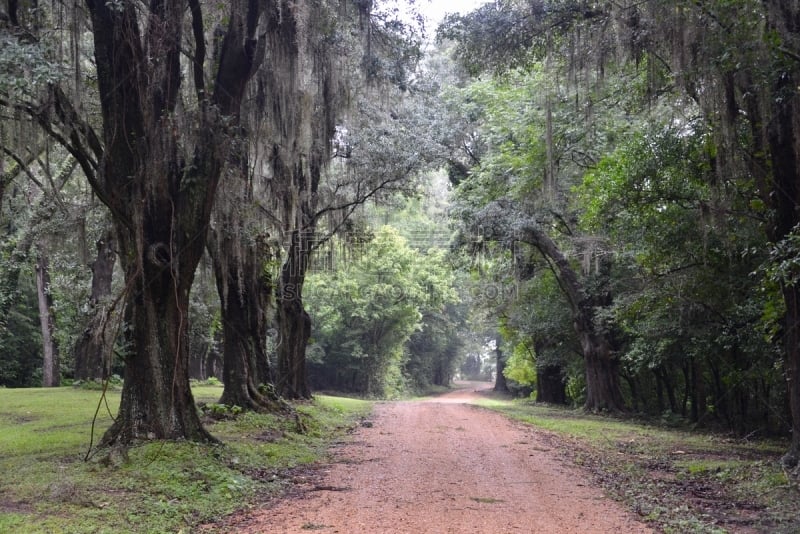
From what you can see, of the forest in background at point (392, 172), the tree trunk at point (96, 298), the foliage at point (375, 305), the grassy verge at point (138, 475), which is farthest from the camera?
the foliage at point (375, 305)

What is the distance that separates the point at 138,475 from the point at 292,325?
12.6 metres

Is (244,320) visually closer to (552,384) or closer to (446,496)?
(446,496)

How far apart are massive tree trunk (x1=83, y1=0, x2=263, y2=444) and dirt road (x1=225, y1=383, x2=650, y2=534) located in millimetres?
2479

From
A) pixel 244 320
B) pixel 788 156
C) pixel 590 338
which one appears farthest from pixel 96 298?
pixel 788 156

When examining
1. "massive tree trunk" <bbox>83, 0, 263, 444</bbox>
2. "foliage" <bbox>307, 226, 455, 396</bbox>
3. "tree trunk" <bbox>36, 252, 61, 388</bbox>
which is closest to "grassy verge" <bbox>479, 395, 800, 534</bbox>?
"massive tree trunk" <bbox>83, 0, 263, 444</bbox>

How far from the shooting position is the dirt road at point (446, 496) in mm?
6438

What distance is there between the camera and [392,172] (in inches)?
734

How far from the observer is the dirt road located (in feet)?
21.1

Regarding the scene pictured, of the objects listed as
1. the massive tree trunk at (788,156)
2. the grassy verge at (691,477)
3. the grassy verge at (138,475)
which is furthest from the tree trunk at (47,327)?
the massive tree trunk at (788,156)

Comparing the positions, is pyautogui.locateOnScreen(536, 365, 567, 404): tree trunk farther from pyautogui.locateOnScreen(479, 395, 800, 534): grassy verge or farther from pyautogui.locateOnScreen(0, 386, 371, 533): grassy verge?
pyautogui.locateOnScreen(0, 386, 371, 533): grassy verge

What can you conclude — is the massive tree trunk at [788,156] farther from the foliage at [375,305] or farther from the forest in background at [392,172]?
the foliage at [375,305]

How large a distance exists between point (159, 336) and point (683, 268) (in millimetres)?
9073

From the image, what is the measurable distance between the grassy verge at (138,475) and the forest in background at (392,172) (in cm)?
84

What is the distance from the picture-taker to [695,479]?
9133 millimetres
